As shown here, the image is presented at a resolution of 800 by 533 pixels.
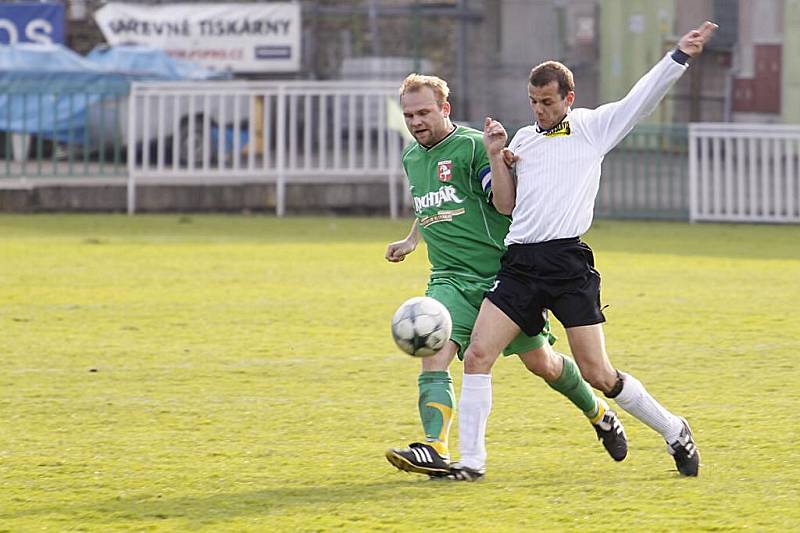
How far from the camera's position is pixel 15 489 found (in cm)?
620

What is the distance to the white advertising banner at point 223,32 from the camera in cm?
2506

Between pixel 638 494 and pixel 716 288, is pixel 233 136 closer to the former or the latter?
pixel 716 288

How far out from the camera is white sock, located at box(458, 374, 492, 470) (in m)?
6.28

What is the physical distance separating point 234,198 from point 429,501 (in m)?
14.3

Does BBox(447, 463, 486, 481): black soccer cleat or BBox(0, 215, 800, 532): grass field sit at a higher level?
BBox(447, 463, 486, 481): black soccer cleat

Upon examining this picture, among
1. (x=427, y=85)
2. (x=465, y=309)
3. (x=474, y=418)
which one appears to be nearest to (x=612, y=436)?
(x=474, y=418)

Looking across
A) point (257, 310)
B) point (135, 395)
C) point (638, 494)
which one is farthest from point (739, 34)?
point (638, 494)

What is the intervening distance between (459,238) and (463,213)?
104 millimetres

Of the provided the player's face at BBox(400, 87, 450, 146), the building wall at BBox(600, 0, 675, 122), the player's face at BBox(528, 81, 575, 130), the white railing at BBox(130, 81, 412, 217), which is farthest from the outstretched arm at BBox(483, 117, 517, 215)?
the building wall at BBox(600, 0, 675, 122)

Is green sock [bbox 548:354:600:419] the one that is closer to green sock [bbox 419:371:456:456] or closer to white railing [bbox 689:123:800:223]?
green sock [bbox 419:371:456:456]

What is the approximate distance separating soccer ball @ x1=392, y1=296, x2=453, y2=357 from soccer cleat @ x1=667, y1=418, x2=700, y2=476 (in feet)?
3.17

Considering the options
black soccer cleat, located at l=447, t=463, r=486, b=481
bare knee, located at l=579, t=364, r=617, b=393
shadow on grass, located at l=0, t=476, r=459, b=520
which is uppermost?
bare knee, located at l=579, t=364, r=617, b=393

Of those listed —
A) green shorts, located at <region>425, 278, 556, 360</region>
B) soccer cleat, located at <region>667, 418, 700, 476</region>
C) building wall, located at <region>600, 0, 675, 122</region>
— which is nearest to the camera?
soccer cleat, located at <region>667, 418, 700, 476</region>

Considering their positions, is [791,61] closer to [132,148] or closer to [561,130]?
[132,148]
